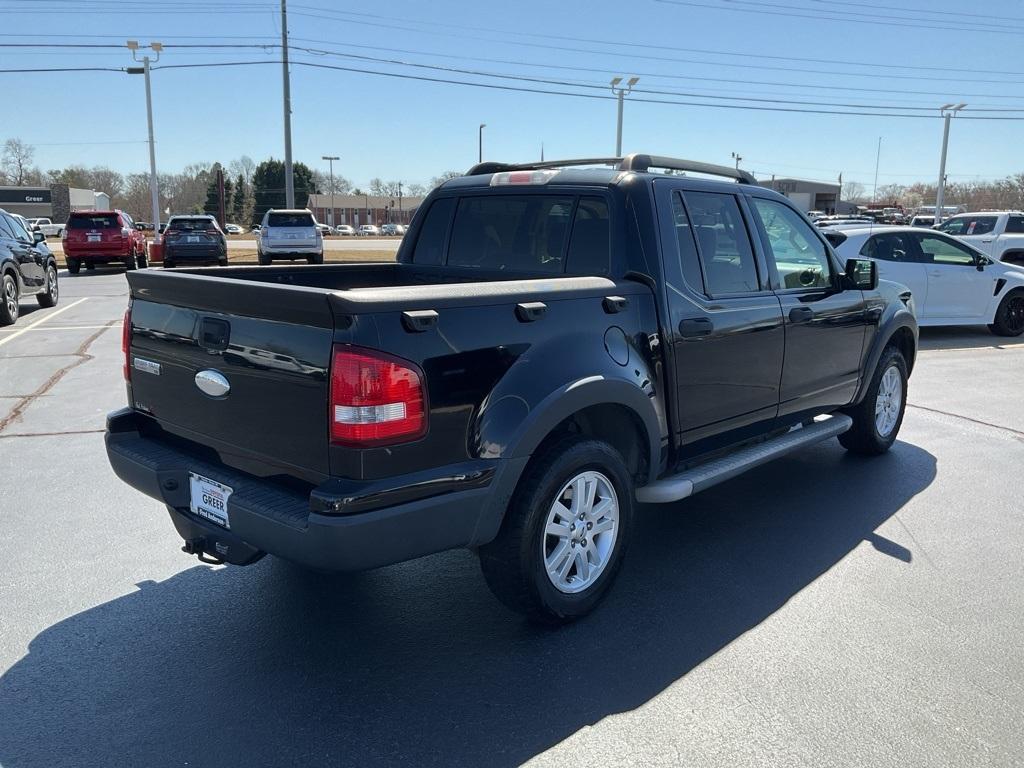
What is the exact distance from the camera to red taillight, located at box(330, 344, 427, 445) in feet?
9.02

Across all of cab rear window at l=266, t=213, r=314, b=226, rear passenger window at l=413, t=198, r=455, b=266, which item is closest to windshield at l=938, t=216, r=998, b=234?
cab rear window at l=266, t=213, r=314, b=226

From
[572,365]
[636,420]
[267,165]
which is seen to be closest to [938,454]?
[636,420]

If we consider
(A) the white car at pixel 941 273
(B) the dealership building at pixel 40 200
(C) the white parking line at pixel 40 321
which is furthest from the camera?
(B) the dealership building at pixel 40 200

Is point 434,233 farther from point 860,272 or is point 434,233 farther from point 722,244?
point 860,272

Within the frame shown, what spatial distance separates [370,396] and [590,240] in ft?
5.64

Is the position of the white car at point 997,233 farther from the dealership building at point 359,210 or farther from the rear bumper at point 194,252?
the dealership building at point 359,210

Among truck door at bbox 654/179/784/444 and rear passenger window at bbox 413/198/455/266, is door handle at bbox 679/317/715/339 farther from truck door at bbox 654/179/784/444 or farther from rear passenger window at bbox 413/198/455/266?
rear passenger window at bbox 413/198/455/266

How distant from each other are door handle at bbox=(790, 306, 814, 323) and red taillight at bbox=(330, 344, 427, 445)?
2772mm

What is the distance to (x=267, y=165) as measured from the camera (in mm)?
100438

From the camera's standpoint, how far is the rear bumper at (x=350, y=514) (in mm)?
2779

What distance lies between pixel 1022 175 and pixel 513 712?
88.3 metres

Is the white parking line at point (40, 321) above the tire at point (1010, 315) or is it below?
below

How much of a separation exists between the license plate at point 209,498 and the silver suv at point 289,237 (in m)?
20.9

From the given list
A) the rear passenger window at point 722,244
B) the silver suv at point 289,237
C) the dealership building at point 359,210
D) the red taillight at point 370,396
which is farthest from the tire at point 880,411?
the dealership building at point 359,210
